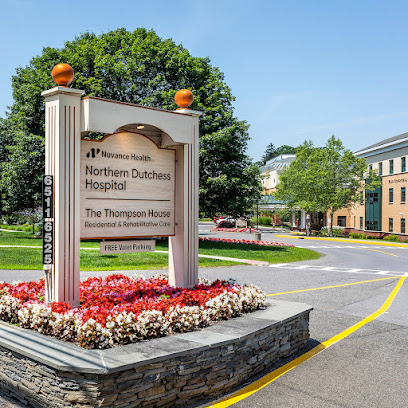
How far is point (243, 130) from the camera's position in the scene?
98.7 ft

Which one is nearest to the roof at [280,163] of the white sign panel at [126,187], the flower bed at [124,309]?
the white sign panel at [126,187]

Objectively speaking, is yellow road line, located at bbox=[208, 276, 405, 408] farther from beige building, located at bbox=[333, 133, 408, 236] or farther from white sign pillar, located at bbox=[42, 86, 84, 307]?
beige building, located at bbox=[333, 133, 408, 236]

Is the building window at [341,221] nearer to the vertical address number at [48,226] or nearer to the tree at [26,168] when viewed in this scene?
the tree at [26,168]

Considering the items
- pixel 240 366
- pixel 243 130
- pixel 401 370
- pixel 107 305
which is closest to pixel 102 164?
pixel 107 305

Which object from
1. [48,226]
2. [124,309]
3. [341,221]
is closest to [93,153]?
[48,226]

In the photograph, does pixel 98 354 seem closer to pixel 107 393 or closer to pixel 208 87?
pixel 107 393

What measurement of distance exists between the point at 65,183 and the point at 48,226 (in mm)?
702

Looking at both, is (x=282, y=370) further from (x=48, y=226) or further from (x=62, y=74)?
(x=62, y=74)

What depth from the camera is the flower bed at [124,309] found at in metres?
5.71

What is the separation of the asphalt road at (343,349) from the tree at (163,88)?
11958 mm

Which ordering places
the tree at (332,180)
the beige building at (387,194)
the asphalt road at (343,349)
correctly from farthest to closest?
1. the tree at (332,180)
2. the beige building at (387,194)
3. the asphalt road at (343,349)

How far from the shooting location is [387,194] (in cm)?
5097

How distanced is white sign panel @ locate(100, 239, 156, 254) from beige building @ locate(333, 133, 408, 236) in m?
44.3

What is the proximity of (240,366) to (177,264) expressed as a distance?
2.99 m
